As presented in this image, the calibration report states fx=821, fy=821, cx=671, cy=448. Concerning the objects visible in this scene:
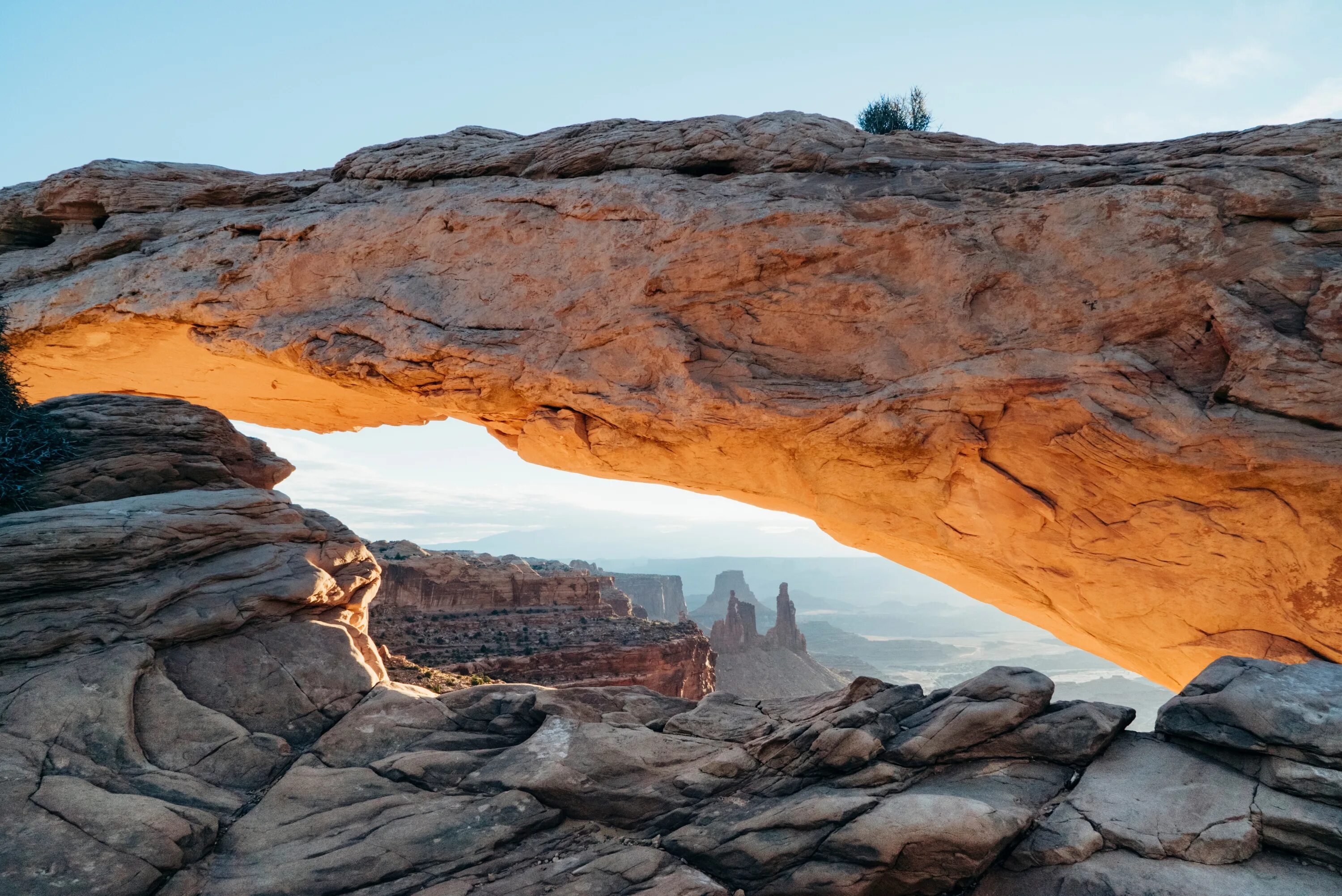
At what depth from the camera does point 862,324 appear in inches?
573

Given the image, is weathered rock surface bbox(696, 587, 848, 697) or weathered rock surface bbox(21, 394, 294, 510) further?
weathered rock surface bbox(696, 587, 848, 697)

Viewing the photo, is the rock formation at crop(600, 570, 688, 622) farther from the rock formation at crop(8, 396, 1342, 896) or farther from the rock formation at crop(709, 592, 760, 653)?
the rock formation at crop(8, 396, 1342, 896)

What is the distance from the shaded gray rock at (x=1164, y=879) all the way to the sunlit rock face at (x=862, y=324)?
577 cm

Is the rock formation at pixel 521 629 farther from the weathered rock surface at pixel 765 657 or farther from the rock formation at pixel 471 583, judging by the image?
the weathered rock surface at pixel 765 657

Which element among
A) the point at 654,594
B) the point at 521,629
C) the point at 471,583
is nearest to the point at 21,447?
the point at 521,629

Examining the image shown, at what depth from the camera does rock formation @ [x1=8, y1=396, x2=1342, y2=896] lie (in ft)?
29.7

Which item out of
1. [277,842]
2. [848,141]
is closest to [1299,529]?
[848,141]

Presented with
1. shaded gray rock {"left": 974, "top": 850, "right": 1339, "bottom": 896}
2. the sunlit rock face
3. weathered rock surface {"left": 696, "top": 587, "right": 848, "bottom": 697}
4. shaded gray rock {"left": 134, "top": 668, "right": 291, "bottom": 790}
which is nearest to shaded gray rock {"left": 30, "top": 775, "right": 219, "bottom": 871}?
shaded gray rock {"left": 134, "top": 668, "right": 291, "bottom": 790}

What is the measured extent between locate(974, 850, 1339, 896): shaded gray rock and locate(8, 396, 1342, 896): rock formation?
1.2 inches

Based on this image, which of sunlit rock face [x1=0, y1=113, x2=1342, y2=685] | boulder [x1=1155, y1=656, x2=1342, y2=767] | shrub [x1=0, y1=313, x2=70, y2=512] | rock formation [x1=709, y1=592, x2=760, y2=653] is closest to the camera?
boulder [x1=1155, y1=656, x2=1342, y2=767]

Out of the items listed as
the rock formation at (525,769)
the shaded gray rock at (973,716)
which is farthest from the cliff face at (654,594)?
the shaded gray rock at (973,716)

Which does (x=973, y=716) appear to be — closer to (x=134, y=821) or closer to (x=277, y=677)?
(x=277, y=677)

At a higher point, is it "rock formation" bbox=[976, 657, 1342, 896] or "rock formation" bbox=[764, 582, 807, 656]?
"rock formation" bbox=[976, 657, 1342, 896]

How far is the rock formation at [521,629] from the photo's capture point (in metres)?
45.0
